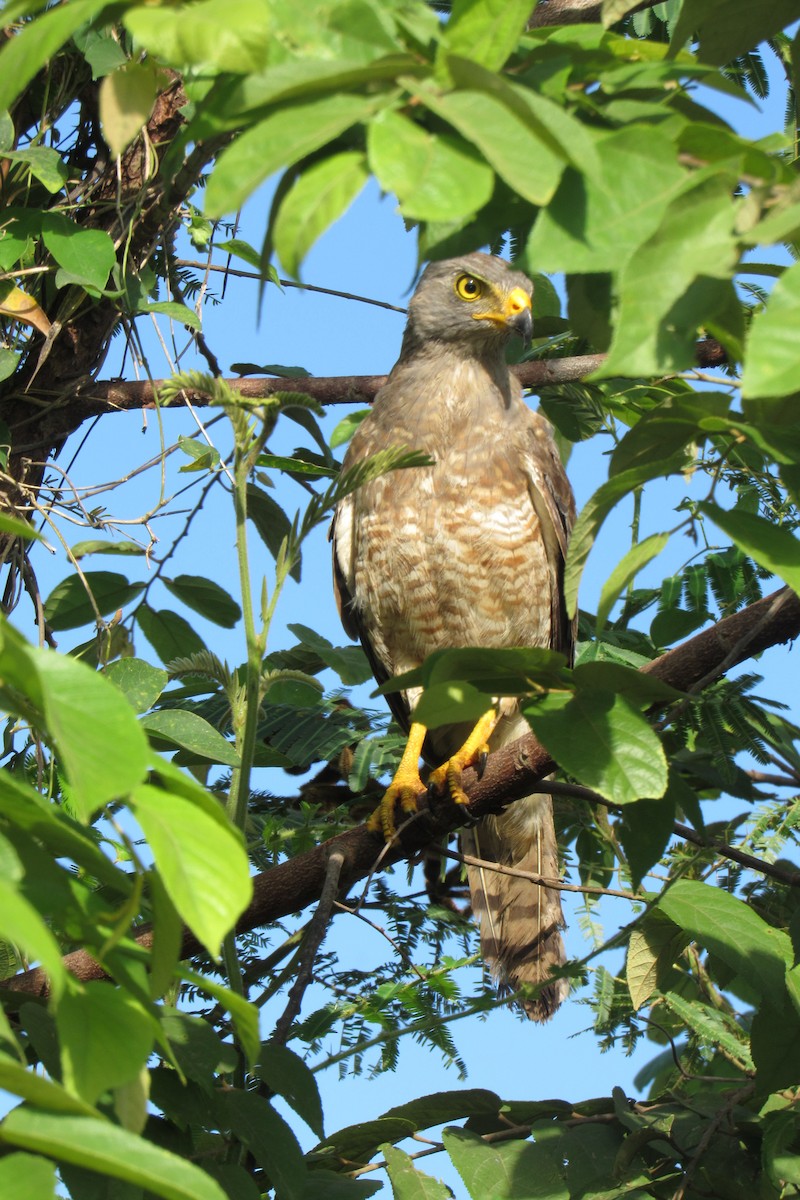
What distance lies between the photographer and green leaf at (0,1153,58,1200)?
3.16 feet

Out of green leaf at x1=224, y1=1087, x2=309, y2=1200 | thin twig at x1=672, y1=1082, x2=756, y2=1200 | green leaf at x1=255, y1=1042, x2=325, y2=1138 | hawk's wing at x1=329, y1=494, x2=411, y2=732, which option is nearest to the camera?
green leaf at x1=224, y1=1087, x2=309, y2=1200

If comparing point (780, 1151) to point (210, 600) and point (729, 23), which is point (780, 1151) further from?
point (729, 23)

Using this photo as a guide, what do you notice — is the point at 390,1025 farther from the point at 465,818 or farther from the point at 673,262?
the point at 673,262

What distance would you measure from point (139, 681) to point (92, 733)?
1294mm

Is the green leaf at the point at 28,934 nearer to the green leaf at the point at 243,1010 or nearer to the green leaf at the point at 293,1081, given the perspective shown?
the green leaf at the point at 243,1010

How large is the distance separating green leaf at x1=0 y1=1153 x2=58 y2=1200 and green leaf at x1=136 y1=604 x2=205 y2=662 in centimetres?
192

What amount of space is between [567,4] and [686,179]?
2.67 meters

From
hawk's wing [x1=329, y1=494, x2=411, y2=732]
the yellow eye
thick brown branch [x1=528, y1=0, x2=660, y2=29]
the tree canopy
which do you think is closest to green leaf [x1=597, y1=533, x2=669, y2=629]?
the tree canopy

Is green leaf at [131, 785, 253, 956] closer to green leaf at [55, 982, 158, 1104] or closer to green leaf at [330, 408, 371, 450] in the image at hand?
green leaf at [55, 982, 158, 1104]

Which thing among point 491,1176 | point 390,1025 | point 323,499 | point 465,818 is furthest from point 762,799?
point 323,499

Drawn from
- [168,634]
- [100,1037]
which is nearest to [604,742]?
[100,1037]

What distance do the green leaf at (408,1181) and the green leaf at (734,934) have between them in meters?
0.62

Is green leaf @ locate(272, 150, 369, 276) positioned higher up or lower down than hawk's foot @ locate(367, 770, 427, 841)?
higher up

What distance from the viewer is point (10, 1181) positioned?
0.97 meters
